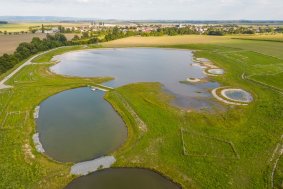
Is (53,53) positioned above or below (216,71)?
above

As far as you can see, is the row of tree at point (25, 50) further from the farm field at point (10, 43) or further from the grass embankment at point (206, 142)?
the grass embankment at point (206, 142)

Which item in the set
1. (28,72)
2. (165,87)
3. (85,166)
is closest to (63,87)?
(28,72)

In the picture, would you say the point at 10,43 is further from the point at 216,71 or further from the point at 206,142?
the point at 206,142

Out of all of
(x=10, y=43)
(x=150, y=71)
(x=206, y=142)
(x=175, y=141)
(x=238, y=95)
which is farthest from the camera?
(x=10, y=43)

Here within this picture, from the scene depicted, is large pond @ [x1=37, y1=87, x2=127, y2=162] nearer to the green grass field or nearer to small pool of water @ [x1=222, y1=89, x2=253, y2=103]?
the green grass field

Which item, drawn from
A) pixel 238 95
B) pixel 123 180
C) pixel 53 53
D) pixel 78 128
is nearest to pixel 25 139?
pixel 78 128

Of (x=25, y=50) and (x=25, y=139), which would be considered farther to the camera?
(x=25, y=50)
